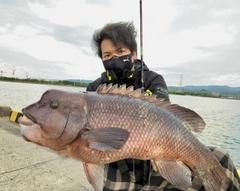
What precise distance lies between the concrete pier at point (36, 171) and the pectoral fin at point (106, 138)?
191 cm

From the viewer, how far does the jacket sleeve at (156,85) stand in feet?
8.38

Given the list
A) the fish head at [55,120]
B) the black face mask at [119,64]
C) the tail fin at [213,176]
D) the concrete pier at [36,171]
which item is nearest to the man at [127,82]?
the black face mask at [119,64]

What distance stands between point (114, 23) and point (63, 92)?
1.71 metres

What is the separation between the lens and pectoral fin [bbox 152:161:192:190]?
6.18 feet

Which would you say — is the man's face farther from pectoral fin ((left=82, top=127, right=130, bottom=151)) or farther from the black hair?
pectoral fin ((left=82, top=127, right=130, bottom=151))

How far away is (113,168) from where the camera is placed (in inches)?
102

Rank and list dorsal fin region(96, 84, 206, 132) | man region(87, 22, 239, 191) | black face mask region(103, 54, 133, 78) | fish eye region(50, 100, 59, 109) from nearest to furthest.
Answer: fish eye region(50, 100, 59, 109) < dorsal fin region(96, 84, 206, 132) < man region(87, 22, 239, 191) < black face mask region(103, 54, 133, 78)

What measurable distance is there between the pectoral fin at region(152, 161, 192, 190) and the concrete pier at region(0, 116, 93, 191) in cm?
186

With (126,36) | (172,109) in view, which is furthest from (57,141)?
(126,36)

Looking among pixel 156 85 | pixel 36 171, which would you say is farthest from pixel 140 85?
pixel 36 171

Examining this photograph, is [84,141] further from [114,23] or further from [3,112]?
[3,112]

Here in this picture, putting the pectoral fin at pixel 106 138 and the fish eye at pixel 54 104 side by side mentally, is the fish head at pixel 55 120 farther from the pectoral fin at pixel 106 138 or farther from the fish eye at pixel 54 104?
the pectoral fin at pixel 106 138

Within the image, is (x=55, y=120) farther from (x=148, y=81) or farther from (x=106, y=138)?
(x=148, y=81)

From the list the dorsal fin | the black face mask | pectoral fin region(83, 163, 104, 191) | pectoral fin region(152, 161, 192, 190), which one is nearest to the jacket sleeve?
the black face mask
